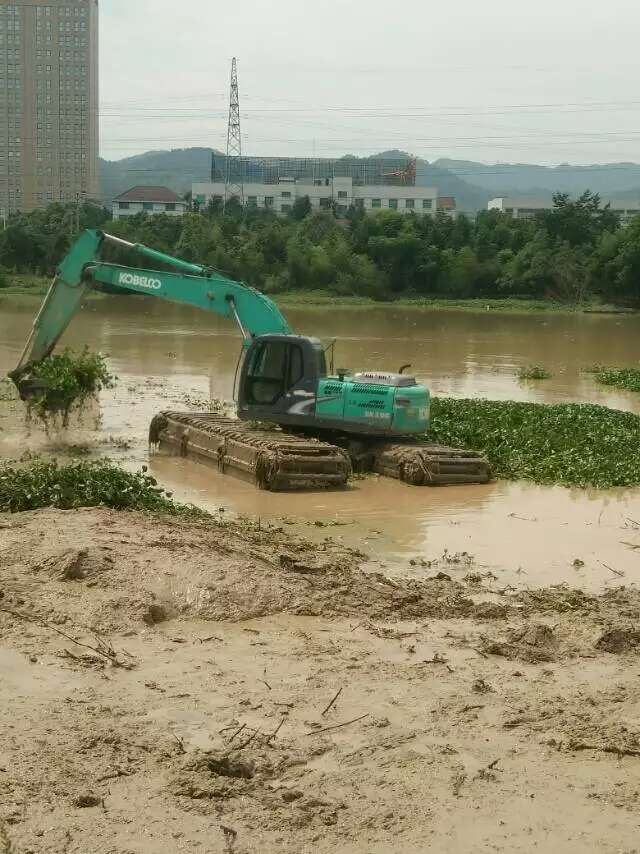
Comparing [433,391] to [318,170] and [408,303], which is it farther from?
[318,170]

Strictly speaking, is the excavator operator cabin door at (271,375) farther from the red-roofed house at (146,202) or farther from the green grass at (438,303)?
the red-roofed house at (146,202)

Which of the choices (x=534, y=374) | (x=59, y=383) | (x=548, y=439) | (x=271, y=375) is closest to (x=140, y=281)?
(x=59, y=383)

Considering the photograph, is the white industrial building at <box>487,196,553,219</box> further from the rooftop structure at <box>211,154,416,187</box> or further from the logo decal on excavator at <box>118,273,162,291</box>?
the logo decal on excavator at <box>118,273,162,291</box>

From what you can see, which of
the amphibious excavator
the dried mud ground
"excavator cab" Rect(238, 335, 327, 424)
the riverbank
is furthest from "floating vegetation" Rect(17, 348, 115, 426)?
the riverbank

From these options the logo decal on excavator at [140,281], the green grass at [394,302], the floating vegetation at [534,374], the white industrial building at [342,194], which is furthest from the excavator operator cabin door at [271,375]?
the white industrial building at [342,194]

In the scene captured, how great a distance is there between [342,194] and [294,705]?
128849 mm

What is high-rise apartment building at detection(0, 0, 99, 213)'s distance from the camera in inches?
5133

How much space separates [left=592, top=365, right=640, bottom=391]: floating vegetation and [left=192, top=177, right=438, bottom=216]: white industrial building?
94409 mm

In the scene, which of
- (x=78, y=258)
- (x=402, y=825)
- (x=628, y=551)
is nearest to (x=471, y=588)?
(x=628, y=551)

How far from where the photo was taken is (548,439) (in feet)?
61.5

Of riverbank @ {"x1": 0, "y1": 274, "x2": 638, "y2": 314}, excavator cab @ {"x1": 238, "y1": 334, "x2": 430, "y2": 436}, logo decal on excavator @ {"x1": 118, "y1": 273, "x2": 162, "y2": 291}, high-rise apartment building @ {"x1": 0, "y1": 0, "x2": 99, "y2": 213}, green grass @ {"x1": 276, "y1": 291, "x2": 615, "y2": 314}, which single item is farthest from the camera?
high-rise apartment building @ {"x1": 0, "y1": 0, "x2": 99, "y2": 213}

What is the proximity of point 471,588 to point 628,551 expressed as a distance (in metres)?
2.79

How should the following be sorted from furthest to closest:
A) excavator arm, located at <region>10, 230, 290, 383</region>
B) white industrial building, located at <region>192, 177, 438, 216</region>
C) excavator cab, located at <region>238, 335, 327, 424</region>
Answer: white industrial building, located at <region>192, 177, 438, 216</region>
excavator arm, located at <region>10, 230, 290, 383</region>
excavator cab, located at <region>238, 335, 327, 424</region>

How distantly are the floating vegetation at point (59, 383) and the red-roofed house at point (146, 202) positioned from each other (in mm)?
103018
